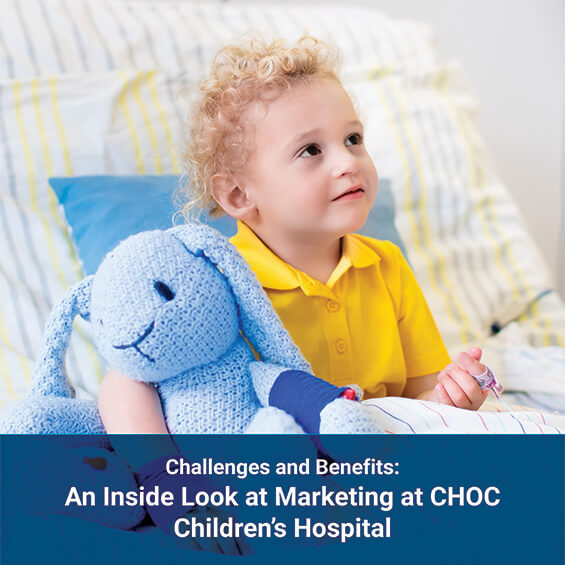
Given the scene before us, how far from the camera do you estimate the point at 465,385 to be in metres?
0.79

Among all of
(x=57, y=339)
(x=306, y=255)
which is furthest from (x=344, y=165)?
(x=57, y=339)

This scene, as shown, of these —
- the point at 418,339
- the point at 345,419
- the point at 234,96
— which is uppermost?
the point at 234,96

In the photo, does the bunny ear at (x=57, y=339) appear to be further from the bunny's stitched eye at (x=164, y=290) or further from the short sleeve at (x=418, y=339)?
the short sleeve at (x=418, y=339)

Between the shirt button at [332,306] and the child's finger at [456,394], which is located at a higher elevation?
the shirt button at [332,306]

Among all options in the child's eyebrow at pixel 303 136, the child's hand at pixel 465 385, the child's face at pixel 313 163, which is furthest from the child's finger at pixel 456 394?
the child's eyebrow at pixel 303 136

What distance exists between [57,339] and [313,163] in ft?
1.17

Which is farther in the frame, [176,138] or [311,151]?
[176,138]

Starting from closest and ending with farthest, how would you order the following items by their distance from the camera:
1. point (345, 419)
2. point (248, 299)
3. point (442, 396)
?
point (345, 419)
point (248, 299)
point (442, 396)

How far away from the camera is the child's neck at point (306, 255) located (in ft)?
2.96

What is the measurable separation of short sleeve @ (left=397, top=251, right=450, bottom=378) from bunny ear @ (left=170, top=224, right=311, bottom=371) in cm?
28
